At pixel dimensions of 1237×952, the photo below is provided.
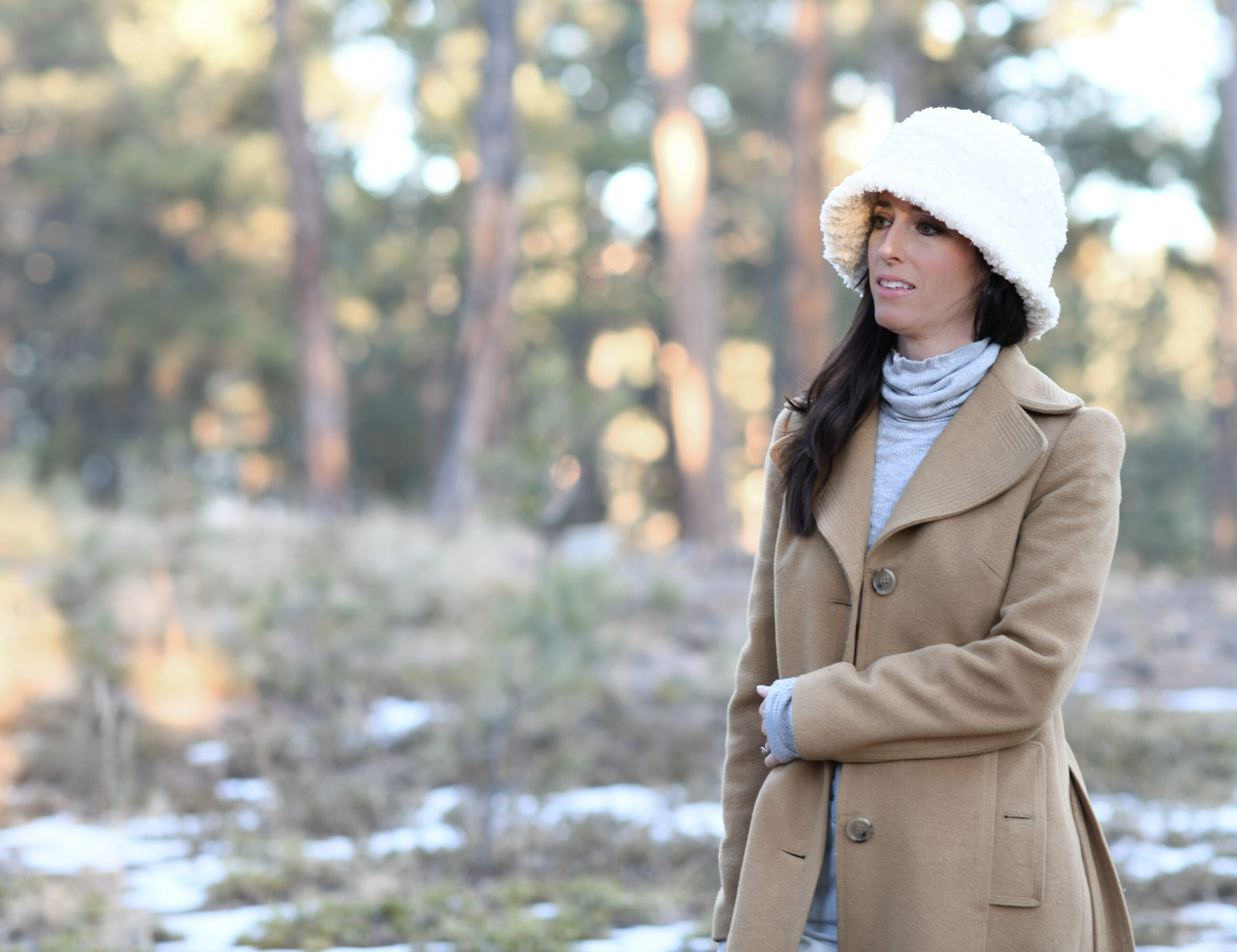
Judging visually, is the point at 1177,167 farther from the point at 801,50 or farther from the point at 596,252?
the point at 596,252

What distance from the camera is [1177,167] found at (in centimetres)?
1479

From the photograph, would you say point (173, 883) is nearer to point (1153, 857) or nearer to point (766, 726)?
point (766, 726)

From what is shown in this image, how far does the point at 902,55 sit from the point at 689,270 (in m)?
3.69

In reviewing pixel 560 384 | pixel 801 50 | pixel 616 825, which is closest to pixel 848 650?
pixel 616 825

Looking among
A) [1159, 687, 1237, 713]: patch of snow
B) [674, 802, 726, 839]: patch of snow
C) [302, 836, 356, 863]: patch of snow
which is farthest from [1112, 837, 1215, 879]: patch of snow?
[302, 836, 356, 863]: patch of snow

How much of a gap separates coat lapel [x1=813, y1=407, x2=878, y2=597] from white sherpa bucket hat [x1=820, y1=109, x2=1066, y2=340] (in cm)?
32

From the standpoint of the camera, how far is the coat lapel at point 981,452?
1758 millimetres

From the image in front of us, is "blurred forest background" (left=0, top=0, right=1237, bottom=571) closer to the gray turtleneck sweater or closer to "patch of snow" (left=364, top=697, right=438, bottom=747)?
"patch of snow" (left=364, top=697, right=438, bottom=747)

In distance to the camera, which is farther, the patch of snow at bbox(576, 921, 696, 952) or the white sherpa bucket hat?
the patch of snow at bbox(576, 921, 696, 952)

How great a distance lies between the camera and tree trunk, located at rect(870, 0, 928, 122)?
13898 millimetres

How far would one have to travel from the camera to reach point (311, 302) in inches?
519

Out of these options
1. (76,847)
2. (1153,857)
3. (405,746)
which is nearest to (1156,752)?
(1153,857)

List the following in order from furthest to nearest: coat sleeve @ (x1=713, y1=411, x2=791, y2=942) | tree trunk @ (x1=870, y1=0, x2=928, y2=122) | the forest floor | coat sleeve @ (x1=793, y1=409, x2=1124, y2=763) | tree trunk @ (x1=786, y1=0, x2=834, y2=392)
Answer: tree trunk @ (x1=870, y1=0, x2=928, y2=122), tree trunk @ (x1=786, y1=0, x2=834, y2=392), the forest floor, coat sleeve @ (x1=713, y1=411, x2=791, y2=942), coat sleeve @ (x1=793, y1=409, x2=1124, y2=763)

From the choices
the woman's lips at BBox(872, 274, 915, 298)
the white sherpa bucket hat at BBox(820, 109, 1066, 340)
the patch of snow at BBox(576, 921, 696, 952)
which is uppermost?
the white sherpa bucket hat at BBox(820, 109, 1066, 340)
